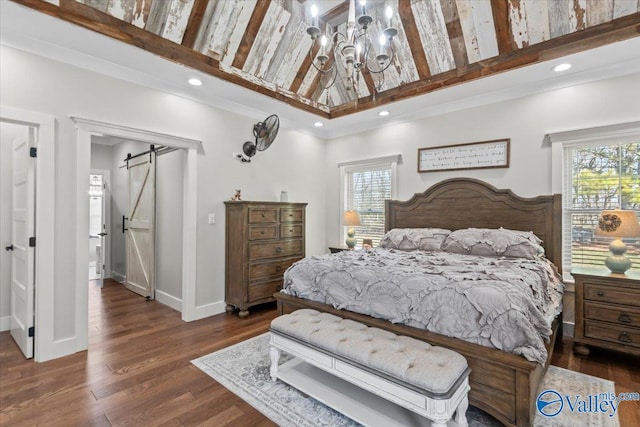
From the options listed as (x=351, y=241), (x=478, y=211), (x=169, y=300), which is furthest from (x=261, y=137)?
(x=478, y=211)

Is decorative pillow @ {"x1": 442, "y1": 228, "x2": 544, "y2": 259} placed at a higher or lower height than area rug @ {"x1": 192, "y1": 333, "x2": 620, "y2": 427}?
higher

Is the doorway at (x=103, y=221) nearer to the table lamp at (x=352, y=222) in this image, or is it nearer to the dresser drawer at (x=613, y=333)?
the table lamp at (x=352, y=222)

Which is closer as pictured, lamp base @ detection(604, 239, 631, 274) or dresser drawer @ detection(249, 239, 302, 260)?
lamp base @ detection(604, 239, 631, 274)

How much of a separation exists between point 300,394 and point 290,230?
2514mm

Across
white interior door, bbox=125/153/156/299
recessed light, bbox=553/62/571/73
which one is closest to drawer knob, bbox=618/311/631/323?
recessed light, bbox=553/62/571/73

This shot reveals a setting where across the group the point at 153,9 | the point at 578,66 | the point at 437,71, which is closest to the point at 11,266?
the point at 153,9

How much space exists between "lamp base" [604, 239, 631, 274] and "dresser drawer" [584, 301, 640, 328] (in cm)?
36

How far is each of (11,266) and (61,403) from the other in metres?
2.21

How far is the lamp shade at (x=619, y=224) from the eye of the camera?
2.74m

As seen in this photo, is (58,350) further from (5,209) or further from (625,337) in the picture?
(625,337)

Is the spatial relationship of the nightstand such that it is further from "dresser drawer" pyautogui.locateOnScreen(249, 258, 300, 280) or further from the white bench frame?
"dresser drawer" pyautogui.locateOnScreen(249, 258, 300, 280)

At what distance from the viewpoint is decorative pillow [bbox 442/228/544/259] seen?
3.15m

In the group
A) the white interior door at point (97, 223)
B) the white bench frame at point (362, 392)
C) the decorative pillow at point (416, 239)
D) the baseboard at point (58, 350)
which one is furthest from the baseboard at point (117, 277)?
the decorative pillow at point (416, 239)

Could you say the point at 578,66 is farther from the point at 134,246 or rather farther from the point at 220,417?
the point at 134,246
